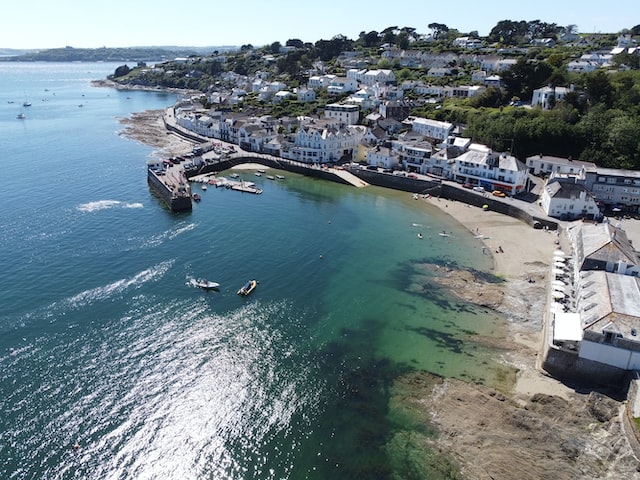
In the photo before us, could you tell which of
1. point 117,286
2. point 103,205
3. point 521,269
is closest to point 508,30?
point 521,269

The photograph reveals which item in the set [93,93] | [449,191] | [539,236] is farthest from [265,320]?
[93,93]

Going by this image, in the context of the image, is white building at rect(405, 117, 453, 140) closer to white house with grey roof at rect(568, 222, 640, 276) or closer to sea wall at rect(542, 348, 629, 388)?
white house with grey roof at rect(568, 222, 640, 276)

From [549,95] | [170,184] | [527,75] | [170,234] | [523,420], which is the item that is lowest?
[523,420]

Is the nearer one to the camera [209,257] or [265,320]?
[265,320]

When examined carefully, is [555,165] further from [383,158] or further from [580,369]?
[580,369]

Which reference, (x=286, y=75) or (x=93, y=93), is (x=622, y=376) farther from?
(x=93, y=93)

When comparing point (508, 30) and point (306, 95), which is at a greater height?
point (508, 30)
